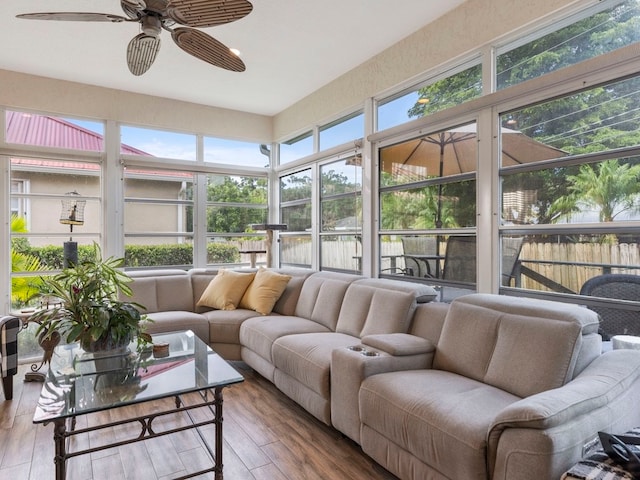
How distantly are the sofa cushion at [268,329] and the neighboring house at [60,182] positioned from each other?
6.96 ft

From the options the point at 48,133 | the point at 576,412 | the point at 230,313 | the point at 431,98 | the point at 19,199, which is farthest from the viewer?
the point at 48,133

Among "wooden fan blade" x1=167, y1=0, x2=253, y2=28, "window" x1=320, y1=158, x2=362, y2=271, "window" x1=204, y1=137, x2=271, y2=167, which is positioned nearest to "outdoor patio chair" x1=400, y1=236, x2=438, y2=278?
"window" x1=320, y1=158, x2=362, y2=271

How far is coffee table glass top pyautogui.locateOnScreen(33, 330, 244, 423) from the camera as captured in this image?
1.88 meters

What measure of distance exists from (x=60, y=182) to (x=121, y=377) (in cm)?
325

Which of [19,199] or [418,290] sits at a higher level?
[19,199]

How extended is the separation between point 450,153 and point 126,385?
2.75 metres

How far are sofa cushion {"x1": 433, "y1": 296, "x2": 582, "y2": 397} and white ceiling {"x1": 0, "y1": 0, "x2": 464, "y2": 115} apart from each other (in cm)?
231

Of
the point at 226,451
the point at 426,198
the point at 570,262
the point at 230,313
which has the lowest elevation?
the point at 226,451

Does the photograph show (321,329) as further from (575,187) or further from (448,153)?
(575,187)

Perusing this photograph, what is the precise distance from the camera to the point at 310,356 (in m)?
2.66

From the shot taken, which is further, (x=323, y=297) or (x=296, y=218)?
(x=296, y=218)

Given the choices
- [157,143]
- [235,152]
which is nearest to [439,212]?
[235,152]

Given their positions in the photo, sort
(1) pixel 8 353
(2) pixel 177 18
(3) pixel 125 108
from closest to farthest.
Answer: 1. (2) pixel 177 18
2. (1) pixel 8 353
3. (3) pixel 125 108

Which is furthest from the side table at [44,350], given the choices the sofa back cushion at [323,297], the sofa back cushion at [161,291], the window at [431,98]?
the window at [431,98]
